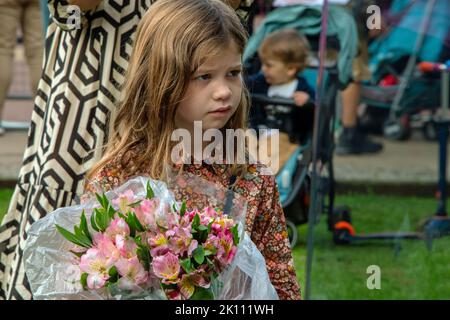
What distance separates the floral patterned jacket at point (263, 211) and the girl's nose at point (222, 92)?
8.0 inches

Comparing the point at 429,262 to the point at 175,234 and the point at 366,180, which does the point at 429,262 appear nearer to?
the point at 366,180

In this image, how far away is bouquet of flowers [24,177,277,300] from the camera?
237 cm

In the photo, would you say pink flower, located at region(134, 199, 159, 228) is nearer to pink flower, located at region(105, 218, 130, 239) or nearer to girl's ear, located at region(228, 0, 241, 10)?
pink flower, located at region(105, 218, 130, 239)

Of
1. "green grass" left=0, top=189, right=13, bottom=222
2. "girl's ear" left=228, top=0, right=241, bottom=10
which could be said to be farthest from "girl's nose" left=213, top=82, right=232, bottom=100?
"green grass" left=0, top=189, right=13, bottom=222

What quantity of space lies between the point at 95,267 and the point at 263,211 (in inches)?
26.1

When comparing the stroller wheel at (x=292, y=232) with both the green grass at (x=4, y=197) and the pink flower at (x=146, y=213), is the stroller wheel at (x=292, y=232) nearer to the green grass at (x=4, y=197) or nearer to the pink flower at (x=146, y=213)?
the green grass at (x=4, y=197)

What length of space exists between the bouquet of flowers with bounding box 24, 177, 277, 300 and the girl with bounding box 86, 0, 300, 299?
→ 0.34m

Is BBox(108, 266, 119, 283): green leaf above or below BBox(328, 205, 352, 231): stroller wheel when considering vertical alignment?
above

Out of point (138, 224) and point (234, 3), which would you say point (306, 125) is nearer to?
point (234, 3)

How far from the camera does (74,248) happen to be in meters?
2.45

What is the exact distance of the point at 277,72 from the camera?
6.99 metres

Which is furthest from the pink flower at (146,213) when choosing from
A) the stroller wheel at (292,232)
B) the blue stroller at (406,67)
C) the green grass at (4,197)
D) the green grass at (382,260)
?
the blue stroller at (406,67)

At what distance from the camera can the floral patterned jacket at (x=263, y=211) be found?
2859 millimetres

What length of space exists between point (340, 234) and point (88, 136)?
11.3 ft
